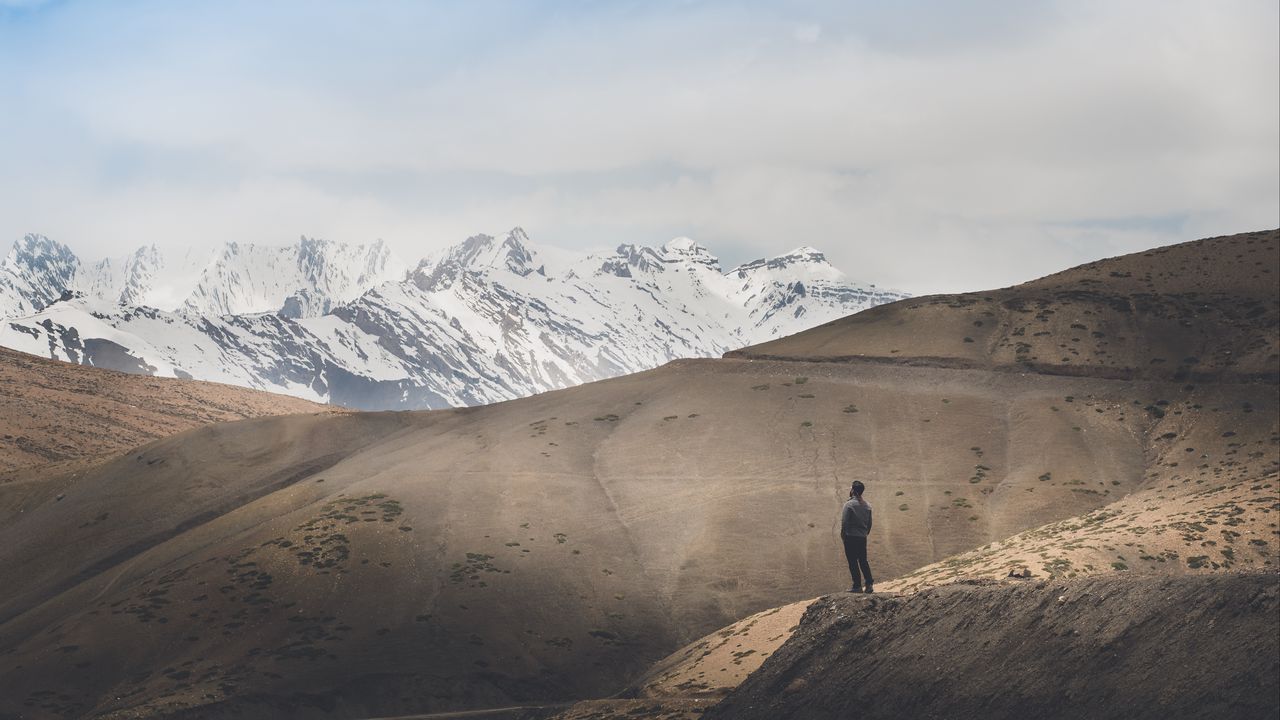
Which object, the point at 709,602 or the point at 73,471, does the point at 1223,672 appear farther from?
the point at 73,471

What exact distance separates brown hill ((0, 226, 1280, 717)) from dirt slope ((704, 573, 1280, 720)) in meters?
30.8

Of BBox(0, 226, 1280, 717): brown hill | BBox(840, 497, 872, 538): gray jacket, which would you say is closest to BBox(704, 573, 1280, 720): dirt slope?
BBox(840, 497, 872, 538): gray jacket

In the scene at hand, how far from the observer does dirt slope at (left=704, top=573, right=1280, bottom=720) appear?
2183cm

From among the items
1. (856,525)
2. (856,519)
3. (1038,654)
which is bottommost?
(1038,654)

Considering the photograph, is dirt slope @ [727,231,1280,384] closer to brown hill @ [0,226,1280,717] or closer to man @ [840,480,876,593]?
brown hill @ [0,226,1280,717]

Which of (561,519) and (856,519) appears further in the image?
(561,519)

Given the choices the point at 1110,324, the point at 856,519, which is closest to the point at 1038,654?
the point at 856,519

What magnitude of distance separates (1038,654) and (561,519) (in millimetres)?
68635

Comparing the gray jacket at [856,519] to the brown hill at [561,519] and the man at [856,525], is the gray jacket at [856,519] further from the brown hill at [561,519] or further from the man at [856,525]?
the brown hill at [561,519]

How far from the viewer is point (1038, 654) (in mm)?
25609

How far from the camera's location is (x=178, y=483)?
118125mm

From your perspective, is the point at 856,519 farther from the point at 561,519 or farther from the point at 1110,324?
the point at 1110,324

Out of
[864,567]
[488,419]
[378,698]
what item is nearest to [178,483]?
[488,419]

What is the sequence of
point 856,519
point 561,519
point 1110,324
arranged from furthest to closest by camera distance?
point 1110,324
point 561,519
point 856,519
